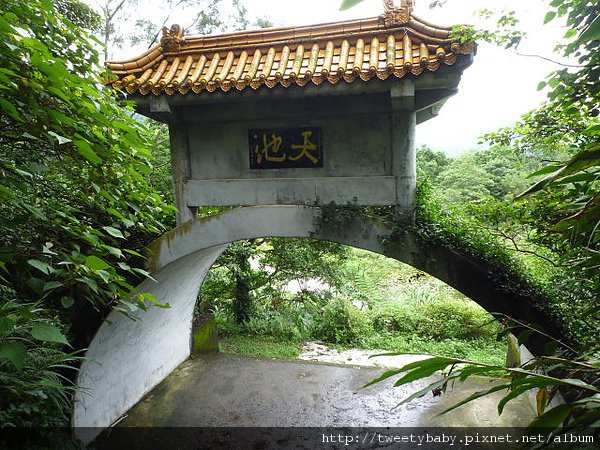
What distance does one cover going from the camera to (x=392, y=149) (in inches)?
151

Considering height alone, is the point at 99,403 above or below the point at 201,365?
above

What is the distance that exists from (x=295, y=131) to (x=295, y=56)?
734 mm

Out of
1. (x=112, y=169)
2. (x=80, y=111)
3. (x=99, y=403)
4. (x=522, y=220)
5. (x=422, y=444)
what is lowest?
(x=422, y=444)

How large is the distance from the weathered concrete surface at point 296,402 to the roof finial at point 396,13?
4.50 metres

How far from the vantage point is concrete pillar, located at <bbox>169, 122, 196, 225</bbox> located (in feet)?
13.9

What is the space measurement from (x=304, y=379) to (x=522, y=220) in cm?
404

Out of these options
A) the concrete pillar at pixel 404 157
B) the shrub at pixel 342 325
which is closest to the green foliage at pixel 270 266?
the shrub at pixel 342 325

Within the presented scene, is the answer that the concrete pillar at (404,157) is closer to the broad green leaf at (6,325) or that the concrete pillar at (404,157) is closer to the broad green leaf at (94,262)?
the broad green leaf at (94,262)

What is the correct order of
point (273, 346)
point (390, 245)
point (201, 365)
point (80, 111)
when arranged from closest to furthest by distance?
1. point (80, 111)
2. point (390, 245)
3. point (201, 365)
4. point (273, 346)

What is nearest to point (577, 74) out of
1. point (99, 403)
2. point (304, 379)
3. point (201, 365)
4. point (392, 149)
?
point (392, 149)

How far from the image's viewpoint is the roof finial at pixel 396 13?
3688mm

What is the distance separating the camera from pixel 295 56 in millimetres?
3783

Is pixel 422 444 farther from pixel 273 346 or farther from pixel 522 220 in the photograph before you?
pixel 273 346

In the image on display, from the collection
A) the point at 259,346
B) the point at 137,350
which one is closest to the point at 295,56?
the point at 137,350
